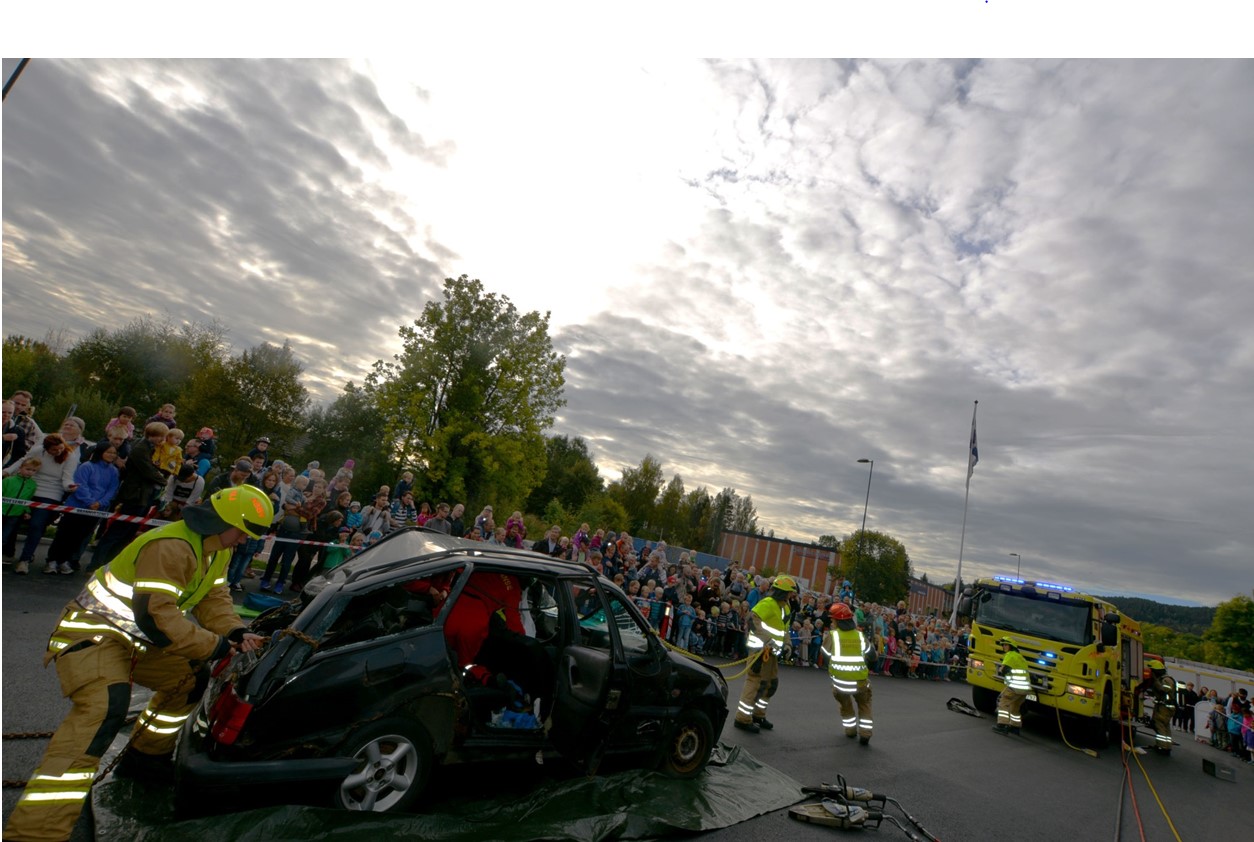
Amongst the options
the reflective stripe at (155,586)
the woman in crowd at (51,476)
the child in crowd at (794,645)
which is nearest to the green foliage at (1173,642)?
the child in crowd at (794,645)

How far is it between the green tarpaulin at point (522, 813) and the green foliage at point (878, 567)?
7372cm

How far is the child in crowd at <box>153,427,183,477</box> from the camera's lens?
912 cm

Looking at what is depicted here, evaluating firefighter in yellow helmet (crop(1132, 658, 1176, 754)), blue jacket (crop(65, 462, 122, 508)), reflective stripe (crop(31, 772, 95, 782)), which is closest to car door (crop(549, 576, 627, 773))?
reflective stripe (crop(31, 772, 95, 782))

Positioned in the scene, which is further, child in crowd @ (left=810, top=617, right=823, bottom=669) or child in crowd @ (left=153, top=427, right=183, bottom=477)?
child in crowd @ (left=810, top=617, right=823, bottom=669)

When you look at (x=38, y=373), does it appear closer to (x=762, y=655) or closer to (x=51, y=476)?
(x=51, y=476)

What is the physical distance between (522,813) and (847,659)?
540 cm

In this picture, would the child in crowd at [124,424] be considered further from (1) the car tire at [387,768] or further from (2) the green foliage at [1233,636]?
(2) the green foliage at [1233,636]

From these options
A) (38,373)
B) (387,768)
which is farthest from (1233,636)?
(38,373)

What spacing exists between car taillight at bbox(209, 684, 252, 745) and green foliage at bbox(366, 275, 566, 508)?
24635mm

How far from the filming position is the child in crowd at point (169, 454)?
9.12m

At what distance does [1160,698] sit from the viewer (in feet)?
44.3

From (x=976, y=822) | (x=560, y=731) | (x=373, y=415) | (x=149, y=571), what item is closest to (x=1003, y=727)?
(x=976, y=822)

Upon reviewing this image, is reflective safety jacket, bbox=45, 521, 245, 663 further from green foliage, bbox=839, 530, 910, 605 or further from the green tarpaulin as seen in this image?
green foliage, bbox=839, 530, 910, 605

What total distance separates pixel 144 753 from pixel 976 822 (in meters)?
6.83
